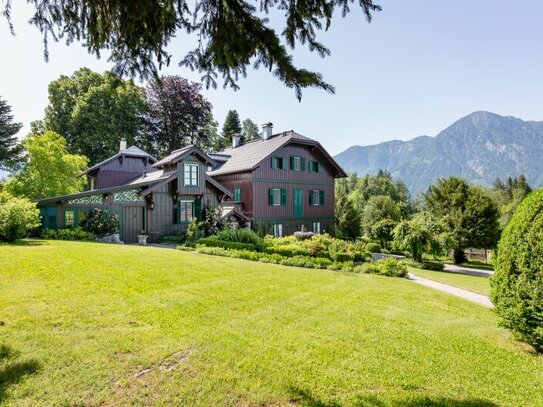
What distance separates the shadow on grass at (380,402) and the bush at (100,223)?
18.1 metres

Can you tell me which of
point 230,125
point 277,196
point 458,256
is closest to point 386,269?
point 277,196

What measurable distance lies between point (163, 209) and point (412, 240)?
16.3m

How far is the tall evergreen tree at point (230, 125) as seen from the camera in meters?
48.0

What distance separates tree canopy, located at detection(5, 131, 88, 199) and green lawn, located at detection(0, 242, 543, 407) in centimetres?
1933

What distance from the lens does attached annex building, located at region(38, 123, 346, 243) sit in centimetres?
1964

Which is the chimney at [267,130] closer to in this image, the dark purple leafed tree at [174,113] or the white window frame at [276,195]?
the white window frame at [276,195]

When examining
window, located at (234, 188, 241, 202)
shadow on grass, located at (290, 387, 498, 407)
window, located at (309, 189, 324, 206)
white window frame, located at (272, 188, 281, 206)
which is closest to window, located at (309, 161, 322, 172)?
window, located at (309, 189, 324, 206)

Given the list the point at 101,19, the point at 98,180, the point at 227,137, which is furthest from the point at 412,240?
the point at 227,137

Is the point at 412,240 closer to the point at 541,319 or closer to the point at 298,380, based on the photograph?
the point at 541,319

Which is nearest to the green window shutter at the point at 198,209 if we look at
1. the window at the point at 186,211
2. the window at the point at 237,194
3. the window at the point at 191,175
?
the window at the point at 186,211

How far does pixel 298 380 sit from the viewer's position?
3818mm

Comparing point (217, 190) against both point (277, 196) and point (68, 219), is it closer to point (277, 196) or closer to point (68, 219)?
point (277, 196)

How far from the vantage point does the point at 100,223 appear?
18.7 m

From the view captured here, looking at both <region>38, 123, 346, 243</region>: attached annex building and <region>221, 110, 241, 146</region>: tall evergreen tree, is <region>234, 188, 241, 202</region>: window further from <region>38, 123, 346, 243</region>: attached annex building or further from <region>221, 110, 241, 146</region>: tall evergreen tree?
<region>221, 110, 241, 146</region>: tall evergreen tree
